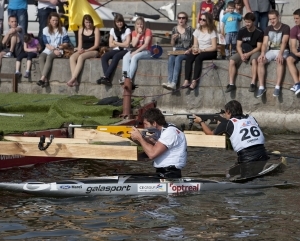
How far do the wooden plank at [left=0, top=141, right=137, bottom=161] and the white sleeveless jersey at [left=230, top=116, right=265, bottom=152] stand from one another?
1784mm

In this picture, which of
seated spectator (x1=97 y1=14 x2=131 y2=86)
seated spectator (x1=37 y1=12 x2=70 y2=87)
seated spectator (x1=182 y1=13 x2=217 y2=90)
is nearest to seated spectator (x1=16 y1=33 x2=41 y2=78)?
seated spectator (x1=37 y1=12 x2=70 y2=87)

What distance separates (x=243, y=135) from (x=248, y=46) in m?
5.06

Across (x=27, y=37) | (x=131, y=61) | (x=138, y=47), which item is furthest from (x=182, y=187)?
(x=27, y=37)

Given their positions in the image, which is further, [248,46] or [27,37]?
[27,37]

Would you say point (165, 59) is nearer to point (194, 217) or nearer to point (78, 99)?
point (78, 99)

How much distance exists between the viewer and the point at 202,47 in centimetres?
1795

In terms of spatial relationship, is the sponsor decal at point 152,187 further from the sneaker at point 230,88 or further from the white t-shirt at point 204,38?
the white t-shirt at point 204,38

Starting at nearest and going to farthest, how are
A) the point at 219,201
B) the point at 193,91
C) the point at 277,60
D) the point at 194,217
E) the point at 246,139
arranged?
the point at 194,217, the point at 219,201, the point at 246,139, the point at 277,60, the point at 193,91

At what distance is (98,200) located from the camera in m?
11.8

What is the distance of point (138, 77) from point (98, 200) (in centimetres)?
760

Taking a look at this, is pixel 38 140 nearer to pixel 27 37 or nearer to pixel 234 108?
pixel 234 108

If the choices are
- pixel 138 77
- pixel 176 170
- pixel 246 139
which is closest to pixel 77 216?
pixel 176 170

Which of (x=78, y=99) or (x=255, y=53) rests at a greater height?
(x=255, y=53)

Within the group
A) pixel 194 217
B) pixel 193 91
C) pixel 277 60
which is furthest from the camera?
pixel 193 91
